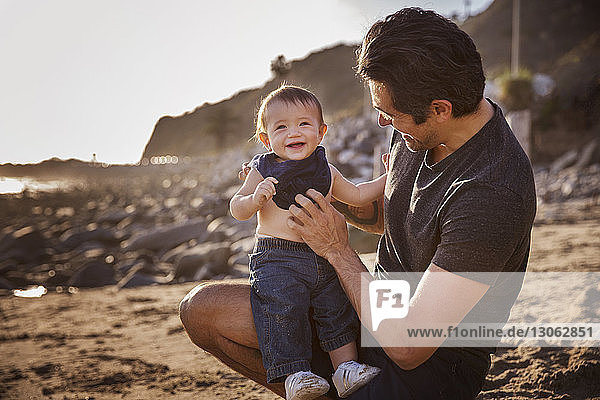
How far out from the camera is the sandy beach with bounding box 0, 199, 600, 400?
3035mm

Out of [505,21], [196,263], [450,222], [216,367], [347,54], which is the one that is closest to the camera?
[450,222]

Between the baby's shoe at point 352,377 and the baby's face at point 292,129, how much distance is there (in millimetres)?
909

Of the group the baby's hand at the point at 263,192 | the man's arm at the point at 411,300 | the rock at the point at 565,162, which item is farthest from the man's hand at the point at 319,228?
the rock at the point at 565,162

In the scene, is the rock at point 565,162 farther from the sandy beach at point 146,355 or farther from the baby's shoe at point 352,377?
the baby's shoe at point 352,377

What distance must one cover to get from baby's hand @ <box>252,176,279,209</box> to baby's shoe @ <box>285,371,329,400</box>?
0.71 m

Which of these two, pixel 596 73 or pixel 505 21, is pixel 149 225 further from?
pixel 505 21

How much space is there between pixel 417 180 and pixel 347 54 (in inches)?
4593

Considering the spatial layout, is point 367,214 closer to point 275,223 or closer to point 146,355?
point 275,223

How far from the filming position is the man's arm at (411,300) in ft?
6.18

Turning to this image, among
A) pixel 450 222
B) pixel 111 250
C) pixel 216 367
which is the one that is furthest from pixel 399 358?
pixel 111 250

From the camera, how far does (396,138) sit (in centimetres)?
266

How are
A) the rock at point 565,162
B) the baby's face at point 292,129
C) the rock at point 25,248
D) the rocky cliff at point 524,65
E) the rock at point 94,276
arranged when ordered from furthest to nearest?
1. the rocky cliff at point 524,65
2. the rock at point 565,162
3. the rock at point 25,248
4. the rock at point 94,276
5. the baby's face at point 292,129

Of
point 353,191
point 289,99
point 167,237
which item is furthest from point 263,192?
point 167,237

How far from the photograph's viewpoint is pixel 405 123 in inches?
84.9
